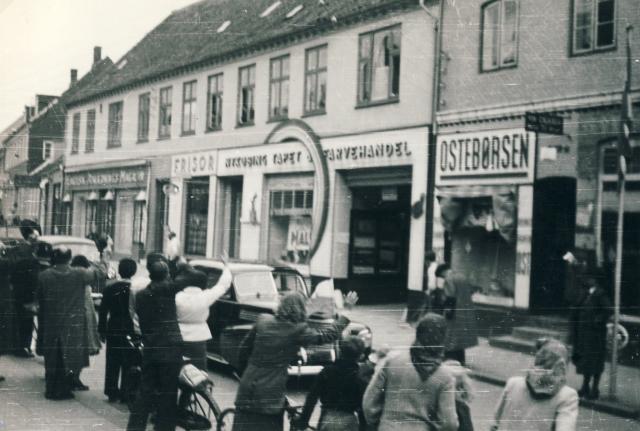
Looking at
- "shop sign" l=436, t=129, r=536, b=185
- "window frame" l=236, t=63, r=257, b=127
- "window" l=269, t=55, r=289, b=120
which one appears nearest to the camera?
"shop sign" l=436, t=129, r=536, b=185

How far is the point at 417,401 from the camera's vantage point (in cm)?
325

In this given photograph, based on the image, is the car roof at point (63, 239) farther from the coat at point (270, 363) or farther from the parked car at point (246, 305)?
the coat at point (270, 363)

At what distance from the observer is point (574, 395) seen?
3381 mm

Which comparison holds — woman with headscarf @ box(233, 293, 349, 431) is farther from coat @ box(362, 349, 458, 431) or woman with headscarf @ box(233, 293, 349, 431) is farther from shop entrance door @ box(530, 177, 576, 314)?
shop entrance door @ box(530, 177, 576, 314)

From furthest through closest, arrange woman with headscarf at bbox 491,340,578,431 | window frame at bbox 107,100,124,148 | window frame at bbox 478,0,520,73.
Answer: window frame at bbox 107,100,124,148 < window frame at bbox 478,0,520,73 < woman with headscarf at bbox 491,340,578,431

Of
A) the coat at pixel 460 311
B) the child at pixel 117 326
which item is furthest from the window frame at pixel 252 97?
the child at pixel 117 326

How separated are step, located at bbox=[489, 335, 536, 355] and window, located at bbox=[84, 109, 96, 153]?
6.40 metres

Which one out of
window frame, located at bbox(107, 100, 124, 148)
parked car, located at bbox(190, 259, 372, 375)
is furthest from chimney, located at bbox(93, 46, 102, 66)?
window frame, located at bbox(107, 100, 124, 148)

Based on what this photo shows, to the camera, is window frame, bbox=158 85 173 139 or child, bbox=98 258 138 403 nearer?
child, bbox=98 258 138 403

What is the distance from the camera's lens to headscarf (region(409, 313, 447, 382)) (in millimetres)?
3248

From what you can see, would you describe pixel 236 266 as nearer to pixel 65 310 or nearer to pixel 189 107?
pixel 65 310

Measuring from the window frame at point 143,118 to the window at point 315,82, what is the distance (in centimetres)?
320

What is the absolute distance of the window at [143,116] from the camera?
11.6 metres

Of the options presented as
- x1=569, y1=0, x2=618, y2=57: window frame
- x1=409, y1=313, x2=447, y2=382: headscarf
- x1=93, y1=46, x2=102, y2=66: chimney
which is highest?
x1=569, y1=0, x2=618, y2=57: window frame
